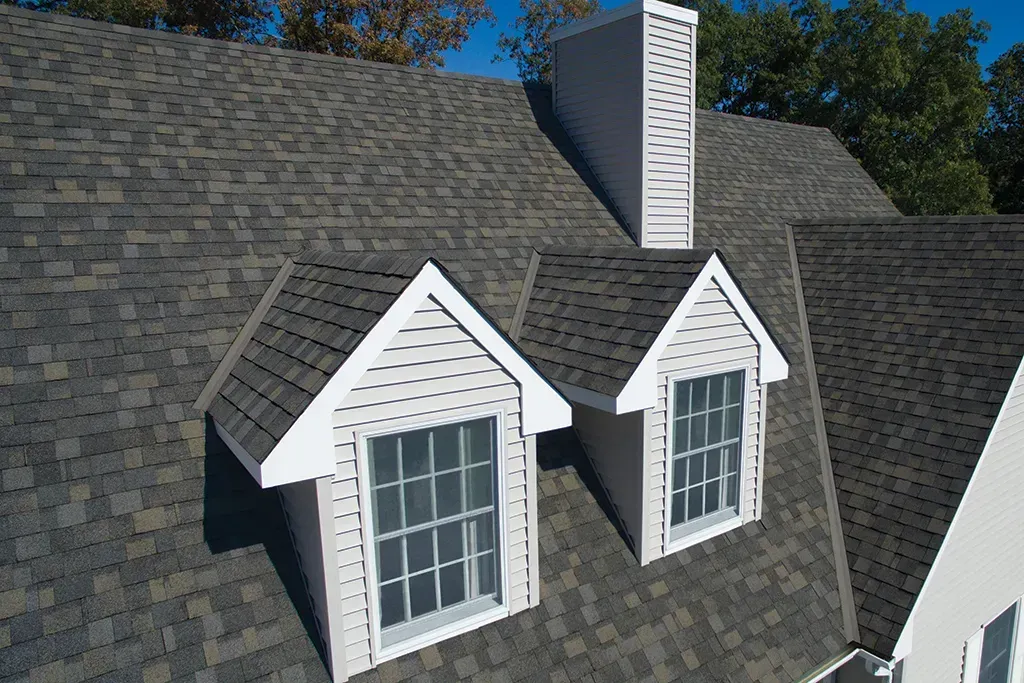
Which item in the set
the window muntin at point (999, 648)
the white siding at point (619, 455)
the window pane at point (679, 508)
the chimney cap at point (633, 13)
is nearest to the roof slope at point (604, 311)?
the white siding at point (619, 455)

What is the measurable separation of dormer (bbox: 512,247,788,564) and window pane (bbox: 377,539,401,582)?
1.94 m

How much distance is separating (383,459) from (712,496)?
391 cm

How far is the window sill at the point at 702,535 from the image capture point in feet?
21.3

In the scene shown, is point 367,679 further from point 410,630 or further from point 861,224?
point 861,224

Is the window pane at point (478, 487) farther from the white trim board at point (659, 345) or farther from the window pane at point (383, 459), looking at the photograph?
the white trim board at point (659, 345)

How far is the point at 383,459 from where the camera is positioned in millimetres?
4629

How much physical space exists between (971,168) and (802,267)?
20.8 m

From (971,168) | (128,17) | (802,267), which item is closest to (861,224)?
(802,267)

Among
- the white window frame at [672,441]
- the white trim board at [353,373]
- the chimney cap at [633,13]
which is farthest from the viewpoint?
the chimney cap at [633,13]

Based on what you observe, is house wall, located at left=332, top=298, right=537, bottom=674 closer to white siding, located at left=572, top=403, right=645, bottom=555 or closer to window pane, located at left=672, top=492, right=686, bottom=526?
white siding, located at left=572, top=403, right=645, bottom=555

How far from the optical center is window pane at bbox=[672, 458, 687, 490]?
21.5ft

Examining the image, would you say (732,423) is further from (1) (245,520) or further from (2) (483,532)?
(1) (245,520)

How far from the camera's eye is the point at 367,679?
15.2 feet

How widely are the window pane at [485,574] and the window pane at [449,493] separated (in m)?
0.54
